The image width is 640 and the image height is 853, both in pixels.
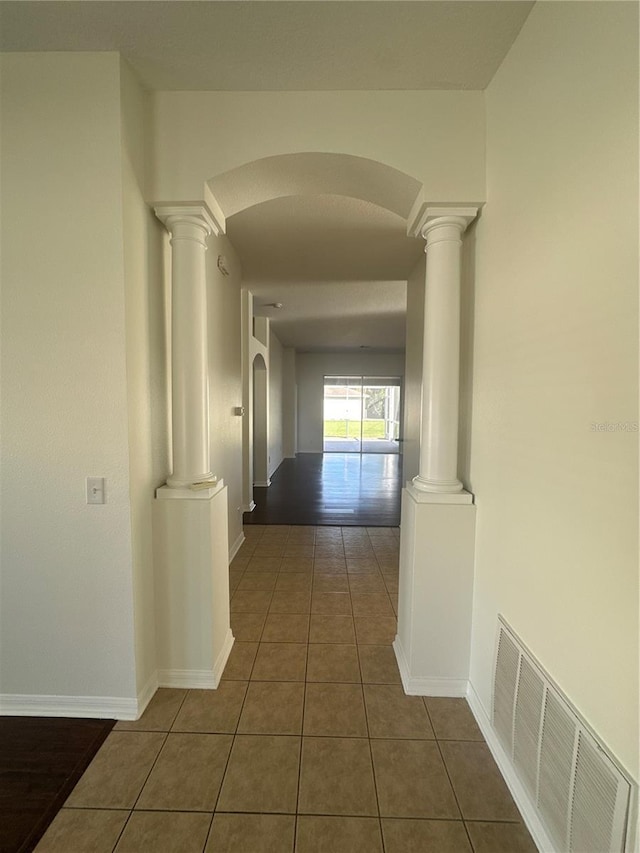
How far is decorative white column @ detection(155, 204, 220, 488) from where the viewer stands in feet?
6.03

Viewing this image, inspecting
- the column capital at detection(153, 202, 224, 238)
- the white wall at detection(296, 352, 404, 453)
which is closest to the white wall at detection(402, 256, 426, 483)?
the column capital at detection(153, 202, 224, 238)

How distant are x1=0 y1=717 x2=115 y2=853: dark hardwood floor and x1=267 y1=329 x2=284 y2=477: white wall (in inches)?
223

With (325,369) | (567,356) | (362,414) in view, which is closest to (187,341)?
(567,356)

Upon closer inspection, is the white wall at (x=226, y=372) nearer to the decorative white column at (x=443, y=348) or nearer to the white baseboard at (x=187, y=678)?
the white baseboard at (x=187, y=678)

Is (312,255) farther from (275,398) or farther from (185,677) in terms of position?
(275,398)

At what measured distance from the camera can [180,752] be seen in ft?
5.02

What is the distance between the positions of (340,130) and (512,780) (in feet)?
9.17

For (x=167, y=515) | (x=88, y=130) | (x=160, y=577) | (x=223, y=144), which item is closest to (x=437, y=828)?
(x=160, y=577)

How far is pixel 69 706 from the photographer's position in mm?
1708

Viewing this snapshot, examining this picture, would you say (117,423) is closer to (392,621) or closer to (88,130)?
(88,130)

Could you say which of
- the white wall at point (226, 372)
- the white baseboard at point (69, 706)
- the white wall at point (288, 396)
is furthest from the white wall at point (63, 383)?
the white wall at point (288, 396)

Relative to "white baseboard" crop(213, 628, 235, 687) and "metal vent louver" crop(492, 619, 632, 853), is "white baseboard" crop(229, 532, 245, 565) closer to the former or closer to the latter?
"white baseboard" crop(213, 628, 235, 687)

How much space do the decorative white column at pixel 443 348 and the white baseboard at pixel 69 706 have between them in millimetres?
1720

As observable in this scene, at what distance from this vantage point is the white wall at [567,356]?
0.94 metres
